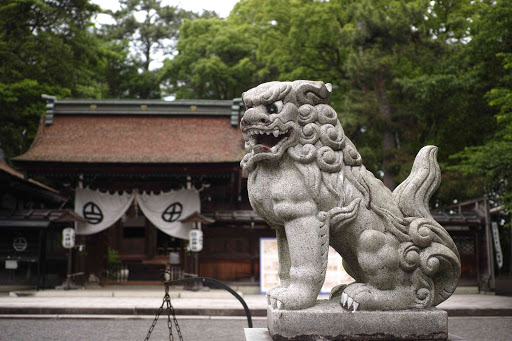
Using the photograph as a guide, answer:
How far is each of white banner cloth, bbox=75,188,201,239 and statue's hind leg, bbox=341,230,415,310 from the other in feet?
39.4

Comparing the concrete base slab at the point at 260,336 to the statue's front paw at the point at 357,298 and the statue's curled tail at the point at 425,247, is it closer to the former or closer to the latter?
the statue's curled tail at the point at 425,247

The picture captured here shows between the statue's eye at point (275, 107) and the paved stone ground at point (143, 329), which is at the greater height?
the statue's eye at point (275, 107)

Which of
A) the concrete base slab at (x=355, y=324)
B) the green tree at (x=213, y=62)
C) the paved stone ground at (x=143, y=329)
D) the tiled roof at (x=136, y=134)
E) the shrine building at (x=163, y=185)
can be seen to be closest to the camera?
the concrete base slab at (x=355, y=324)

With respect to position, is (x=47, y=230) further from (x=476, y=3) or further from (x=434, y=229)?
(x=476, y=3)

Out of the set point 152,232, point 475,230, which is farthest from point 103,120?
point 475,230

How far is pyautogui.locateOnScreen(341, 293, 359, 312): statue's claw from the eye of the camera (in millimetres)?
3630

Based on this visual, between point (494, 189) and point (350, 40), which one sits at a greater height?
point (350, 40)

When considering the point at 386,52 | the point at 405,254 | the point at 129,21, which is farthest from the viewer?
the point at 129,21

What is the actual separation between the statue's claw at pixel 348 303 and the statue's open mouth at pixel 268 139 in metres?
1.22

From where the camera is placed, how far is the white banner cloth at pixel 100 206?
15.5 metres

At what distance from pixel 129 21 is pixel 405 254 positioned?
3047 centimetres

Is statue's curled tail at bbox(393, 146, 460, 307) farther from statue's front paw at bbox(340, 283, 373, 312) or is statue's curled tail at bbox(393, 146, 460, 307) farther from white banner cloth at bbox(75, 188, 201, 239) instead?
white banner cloth at bbox(75, 188, 201, 239)

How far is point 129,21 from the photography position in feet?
102

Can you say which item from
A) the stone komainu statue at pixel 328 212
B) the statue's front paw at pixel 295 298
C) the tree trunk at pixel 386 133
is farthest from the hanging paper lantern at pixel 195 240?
the statue's front paw at pixel 295 298
